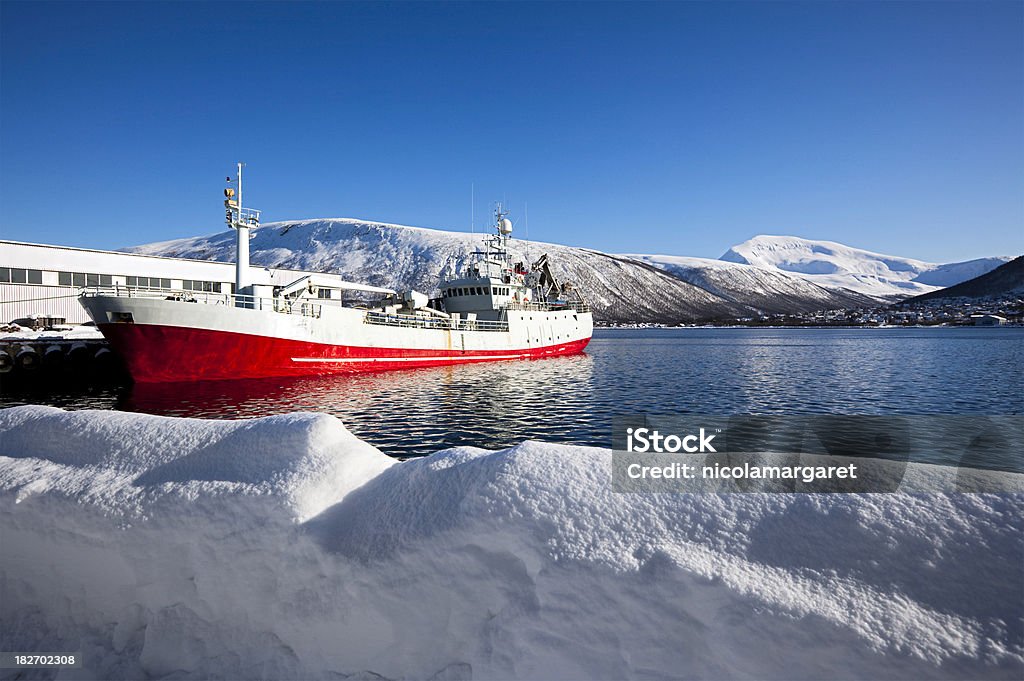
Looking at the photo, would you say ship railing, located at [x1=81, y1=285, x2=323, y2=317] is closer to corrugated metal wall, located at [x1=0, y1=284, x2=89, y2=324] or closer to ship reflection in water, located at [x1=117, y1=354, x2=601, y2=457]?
ship reflection in water, located at [x1=117, y1=354, x2=601, y2=457]

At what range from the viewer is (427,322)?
125 feet

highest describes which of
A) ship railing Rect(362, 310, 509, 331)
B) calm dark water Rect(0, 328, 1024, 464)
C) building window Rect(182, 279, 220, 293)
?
building window Rect(182, 279, 220, 293)

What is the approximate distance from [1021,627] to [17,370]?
38.8 m

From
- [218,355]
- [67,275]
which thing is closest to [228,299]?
[218,355]

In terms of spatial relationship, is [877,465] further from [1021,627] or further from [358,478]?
[358,478]

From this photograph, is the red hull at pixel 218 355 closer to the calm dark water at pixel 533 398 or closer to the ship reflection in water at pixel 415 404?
the ship reflection in water at pixel 415 404

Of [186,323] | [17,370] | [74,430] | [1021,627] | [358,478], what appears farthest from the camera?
[17,370]

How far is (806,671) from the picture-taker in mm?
2281

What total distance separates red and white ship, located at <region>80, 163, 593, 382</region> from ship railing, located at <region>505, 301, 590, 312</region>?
0.20m

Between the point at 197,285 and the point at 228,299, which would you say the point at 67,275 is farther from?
the point at 228,299

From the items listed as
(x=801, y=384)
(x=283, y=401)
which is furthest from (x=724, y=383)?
(x=283, y=401)

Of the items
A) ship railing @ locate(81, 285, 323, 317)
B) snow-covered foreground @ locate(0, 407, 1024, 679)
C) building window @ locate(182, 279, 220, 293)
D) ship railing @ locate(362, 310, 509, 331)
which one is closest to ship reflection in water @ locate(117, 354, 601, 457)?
ship railing @ locate(362, 310, 509, 331)

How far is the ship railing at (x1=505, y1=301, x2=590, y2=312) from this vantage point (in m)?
45.8

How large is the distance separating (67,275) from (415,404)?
36.5 meters
